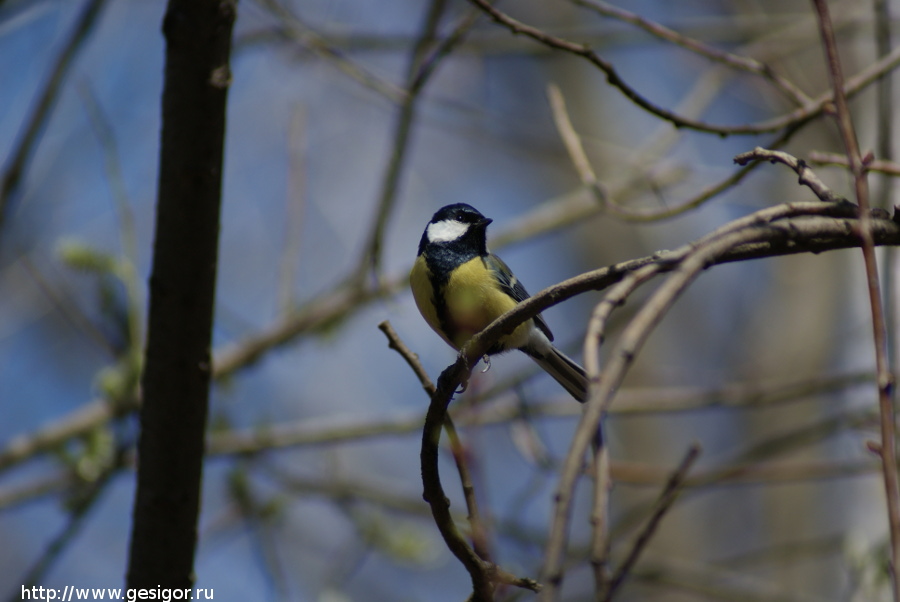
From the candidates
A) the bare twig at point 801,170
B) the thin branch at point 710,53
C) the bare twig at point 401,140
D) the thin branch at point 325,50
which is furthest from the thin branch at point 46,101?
the bare twig at point 801,170

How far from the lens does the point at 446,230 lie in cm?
361

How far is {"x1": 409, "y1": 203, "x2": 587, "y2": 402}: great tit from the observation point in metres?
3.09

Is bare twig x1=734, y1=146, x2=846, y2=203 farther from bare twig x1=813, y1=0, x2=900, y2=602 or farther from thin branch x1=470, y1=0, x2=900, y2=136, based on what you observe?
thin branch x1=470, y1=0, x2=900, y2=136

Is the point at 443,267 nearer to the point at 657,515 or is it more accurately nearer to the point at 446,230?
the point at 446,230

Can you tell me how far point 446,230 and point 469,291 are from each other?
61 cm

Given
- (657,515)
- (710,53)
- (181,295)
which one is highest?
(710,53)

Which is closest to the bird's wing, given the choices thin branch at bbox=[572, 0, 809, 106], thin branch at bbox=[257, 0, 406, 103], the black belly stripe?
the black belly stripe

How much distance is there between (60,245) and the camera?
10.4 feet

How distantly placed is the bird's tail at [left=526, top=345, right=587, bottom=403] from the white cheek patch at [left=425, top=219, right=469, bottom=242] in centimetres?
62

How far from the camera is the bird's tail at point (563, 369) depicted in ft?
11.4

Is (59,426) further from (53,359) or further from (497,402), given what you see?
(53,359)

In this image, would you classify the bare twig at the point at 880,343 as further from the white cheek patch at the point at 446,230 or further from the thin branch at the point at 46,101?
the thin branch at the point at 46,101

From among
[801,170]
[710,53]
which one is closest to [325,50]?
[710,53]

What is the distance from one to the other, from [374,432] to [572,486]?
3.30 meters
